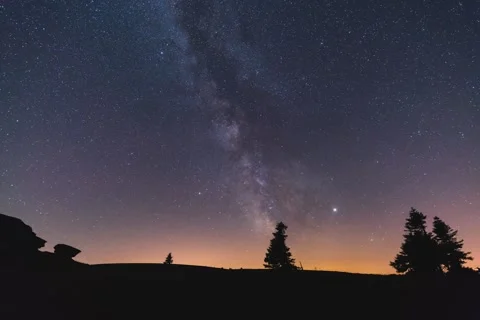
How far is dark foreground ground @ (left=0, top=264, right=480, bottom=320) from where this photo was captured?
35.7 feet

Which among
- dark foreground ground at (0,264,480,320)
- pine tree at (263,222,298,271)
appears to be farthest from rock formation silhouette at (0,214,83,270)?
pine tree at (263,222,298,271)

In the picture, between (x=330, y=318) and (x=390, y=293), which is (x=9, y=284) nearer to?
(x=330, y=318)

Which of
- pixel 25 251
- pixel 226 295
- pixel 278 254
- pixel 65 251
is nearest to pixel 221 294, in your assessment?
pixel 226 295

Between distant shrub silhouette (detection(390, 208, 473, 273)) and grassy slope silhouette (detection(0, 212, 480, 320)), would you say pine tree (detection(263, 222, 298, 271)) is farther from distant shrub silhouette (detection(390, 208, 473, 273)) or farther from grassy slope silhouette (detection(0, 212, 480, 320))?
grassy slope silhouette (detection(0, 212, 480, 320))

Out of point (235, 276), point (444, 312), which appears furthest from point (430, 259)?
point (235, 276)

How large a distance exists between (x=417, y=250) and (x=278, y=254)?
15.8 m

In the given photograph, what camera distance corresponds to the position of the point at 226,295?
41.2 feet

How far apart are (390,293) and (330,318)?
158 inches

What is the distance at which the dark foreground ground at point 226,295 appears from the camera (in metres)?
10.9

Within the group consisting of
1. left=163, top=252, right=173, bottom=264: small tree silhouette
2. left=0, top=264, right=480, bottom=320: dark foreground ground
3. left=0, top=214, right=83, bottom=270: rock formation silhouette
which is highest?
left=163, top=252, right=173, bottom=264: small tree silhouette

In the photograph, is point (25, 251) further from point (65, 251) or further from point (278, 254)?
point (278, 254)

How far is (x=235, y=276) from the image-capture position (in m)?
14.4

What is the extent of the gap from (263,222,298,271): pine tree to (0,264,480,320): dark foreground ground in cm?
2220

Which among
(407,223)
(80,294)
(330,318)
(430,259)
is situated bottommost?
(330,318)
